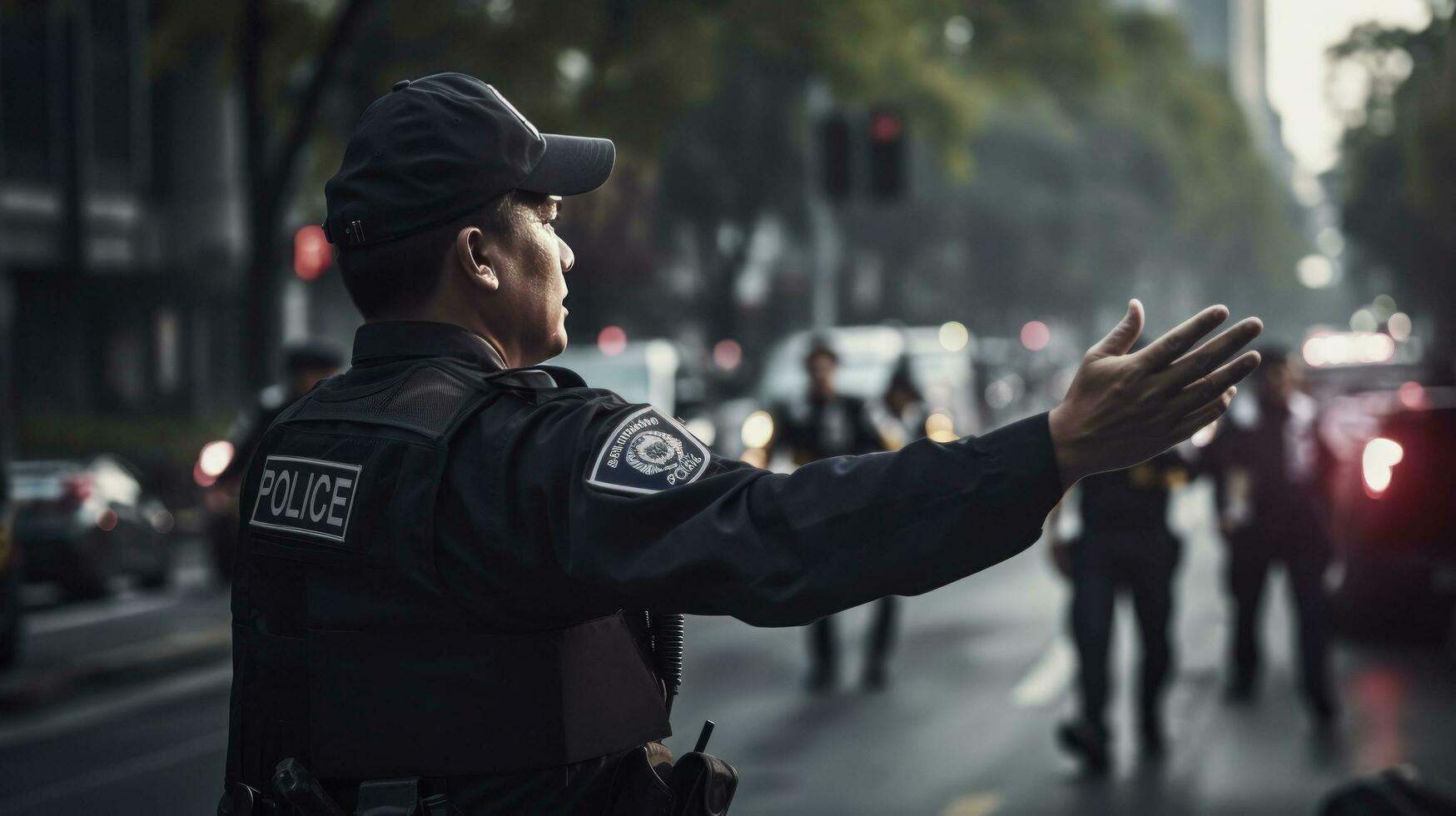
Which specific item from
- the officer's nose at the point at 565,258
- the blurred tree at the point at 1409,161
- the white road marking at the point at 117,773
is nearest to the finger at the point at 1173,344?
the officer's nose at the point at 565,258

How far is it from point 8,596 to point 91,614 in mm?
3514

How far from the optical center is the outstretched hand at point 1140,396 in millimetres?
1747

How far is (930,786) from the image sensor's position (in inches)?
293

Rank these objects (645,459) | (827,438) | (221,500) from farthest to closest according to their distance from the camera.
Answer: (827,438), (221,500), (645,459)

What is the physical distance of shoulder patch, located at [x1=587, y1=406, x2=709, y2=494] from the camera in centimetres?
183

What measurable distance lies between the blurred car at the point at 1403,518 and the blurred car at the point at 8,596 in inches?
301

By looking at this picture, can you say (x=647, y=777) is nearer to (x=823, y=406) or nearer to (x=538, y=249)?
(x=538, y=249)

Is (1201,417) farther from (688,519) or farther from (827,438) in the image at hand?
(827,438)

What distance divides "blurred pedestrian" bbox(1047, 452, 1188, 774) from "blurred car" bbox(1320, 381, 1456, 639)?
2.89 m

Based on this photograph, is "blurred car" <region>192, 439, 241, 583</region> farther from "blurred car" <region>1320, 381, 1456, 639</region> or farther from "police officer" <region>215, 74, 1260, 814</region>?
"police officer" <region>215, 74, 1260, 814</region>

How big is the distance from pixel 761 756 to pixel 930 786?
934mm

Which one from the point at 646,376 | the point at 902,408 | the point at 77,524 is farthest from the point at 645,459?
the point at 646,376

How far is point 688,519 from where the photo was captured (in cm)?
183

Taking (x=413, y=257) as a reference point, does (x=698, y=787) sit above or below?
below
